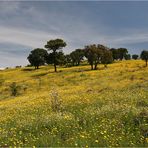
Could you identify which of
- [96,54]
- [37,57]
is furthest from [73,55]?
[96,54]

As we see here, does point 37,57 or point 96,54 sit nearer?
point 96,54

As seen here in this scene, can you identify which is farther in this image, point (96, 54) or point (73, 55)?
point (73, 55)

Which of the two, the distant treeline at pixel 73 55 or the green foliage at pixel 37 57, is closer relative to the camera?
the distant treeline at pixel 73 55

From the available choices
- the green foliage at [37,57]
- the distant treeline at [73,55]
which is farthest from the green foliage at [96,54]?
the green foliage at [37,57]

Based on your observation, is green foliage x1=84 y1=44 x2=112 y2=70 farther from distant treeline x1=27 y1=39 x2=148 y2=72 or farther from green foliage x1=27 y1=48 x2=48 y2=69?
green foliage x1=27 y1=48 x2=48 y2=69

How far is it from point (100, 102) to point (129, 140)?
8997 mm

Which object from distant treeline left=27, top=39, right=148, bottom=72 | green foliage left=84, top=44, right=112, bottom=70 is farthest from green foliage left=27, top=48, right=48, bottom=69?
green foliage left=84, top=44, right=112, bottom=70

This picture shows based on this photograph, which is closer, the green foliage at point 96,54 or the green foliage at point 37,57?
the green foliage at point 96,54

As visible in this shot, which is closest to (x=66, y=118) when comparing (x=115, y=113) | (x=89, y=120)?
(x=89, y=120)

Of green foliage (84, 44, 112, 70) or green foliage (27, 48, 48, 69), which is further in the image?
green foliage (27, 48, 48, 69)

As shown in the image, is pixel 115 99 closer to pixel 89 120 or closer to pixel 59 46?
pixel 89 120

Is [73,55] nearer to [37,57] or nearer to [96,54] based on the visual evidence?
[37,57]

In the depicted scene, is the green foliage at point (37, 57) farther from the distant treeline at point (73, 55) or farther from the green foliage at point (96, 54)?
the green foliage at point (96, 54)

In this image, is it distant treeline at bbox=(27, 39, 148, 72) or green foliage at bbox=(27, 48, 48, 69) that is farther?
green foliage at bbox=(27, 48, 48, 69)
